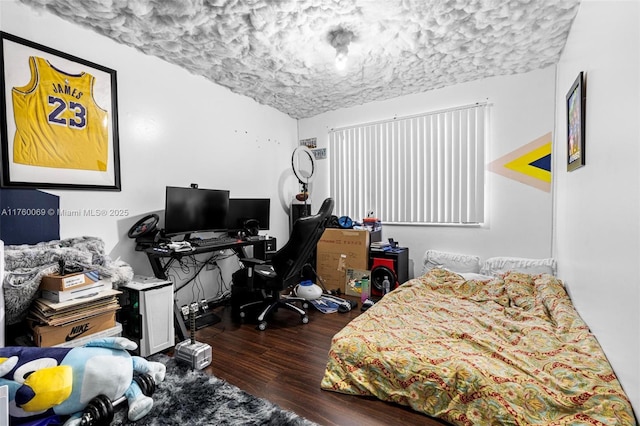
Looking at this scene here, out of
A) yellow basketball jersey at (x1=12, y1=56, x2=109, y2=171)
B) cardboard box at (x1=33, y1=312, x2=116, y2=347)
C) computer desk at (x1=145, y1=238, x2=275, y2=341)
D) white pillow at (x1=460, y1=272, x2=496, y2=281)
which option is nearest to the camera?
cardboard box at (x1=33, y1=312, x2=116, y2=347)

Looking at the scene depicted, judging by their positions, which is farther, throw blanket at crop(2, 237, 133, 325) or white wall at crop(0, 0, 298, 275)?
white wall at crop(0, 0, 298, 275)

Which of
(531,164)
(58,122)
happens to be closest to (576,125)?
(531,164)

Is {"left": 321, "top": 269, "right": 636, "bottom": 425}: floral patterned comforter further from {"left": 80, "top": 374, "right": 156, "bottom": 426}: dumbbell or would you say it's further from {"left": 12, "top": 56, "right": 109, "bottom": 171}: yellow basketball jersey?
{"left": 12, "top": 56, "right": 109, "bottom": 171}: yellow basketball jersey

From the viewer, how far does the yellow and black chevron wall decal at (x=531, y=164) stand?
3123mm

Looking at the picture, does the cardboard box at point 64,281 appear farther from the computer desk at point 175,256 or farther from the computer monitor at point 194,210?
the computer monitor at point 194,210

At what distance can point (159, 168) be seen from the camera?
9.25ft

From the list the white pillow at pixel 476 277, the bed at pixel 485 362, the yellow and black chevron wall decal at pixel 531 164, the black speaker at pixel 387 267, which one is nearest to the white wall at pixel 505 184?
the yellow and black chevron wall decal at pixel 531 164

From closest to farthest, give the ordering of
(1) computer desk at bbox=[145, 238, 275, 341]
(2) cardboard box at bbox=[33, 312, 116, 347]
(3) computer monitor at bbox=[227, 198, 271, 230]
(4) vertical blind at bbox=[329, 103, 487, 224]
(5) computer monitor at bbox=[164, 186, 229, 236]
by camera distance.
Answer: (2) cardboard box at bbox=[33, 312, 116, 347] → (1) computer desk at bbox=[145, 238, 275, 341] → (5) computer monitor at bbox=[164, 186, 229, 236] → (3) computer monitor at bbox=[227, 198, 271, 230] → (4) vertical blind at bbox=[329, 103, 487, 224]

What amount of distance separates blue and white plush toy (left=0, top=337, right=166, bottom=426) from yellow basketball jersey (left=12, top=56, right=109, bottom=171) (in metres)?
1.33

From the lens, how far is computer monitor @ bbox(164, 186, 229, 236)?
8.48ft

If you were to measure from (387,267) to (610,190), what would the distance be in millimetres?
2286

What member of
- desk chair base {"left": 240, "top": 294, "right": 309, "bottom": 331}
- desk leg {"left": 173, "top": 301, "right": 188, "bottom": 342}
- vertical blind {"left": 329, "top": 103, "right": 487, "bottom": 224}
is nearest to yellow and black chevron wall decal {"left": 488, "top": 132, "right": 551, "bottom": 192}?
vertical blind {"left": 329, "top": 103, "right": 487, "bottom": 224}

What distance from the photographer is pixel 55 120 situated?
2115 millimetres

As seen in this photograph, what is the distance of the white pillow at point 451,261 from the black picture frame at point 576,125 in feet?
4.59
